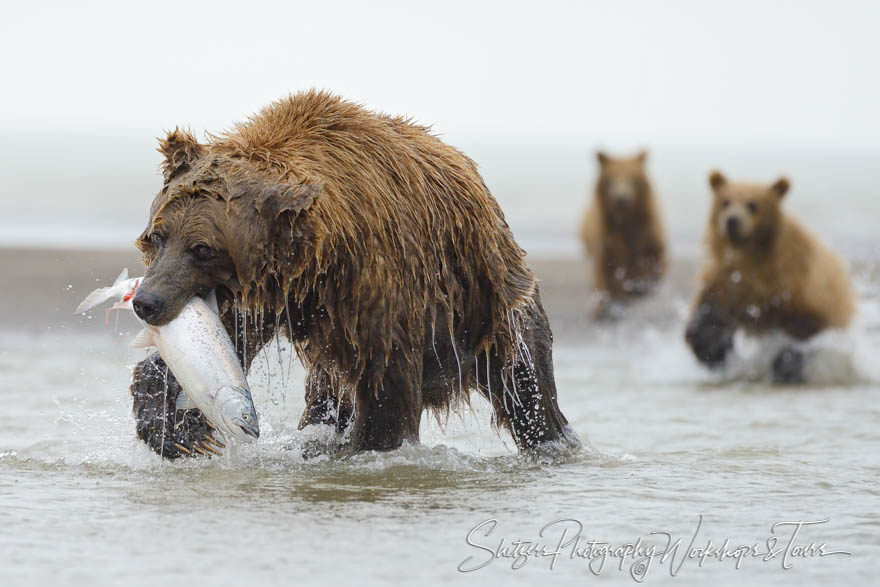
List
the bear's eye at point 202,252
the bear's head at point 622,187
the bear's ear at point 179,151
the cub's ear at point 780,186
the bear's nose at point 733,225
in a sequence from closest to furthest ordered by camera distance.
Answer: the bear's eye at point 202,252, the bear's ear at point 179,151, the bear's nose at point 733,225, the cub's ear at point 780,186, the bear's head at point 622,187

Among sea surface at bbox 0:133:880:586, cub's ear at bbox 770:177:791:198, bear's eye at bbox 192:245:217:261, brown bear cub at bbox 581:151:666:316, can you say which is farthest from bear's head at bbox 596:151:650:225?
bear's eye at bbox 192:245:217:261

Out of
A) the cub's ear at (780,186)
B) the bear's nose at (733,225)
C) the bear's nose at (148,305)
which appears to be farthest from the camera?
the cub's ear at (780,186)

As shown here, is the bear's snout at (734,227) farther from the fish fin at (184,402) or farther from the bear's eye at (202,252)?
the bear's eye at (202,252)

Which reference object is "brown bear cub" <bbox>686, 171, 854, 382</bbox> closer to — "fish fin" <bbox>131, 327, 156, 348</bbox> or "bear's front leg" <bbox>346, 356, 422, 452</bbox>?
"bear's front leg" <bbox>346, 356, 422, 452</bbox>

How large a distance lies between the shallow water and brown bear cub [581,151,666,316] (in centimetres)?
592

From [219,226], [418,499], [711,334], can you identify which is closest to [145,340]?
[219,226]

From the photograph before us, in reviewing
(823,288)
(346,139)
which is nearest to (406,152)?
(346,139)

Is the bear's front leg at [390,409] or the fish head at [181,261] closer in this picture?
the fish head at [181,261]

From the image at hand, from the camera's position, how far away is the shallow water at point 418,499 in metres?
4.02

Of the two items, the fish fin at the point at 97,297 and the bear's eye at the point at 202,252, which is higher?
the bear's eye at the point at 202,252

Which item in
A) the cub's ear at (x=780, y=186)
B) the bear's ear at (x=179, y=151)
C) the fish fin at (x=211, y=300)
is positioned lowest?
the fish fin at (x=211, y=300)

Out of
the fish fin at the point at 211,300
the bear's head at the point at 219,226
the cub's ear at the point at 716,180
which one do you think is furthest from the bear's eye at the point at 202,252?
the cub's ear at the point at 716,180

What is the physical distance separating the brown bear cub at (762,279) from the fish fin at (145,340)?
642 centimetres

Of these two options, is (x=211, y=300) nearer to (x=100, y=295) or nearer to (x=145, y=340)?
(x=145, y=340)
